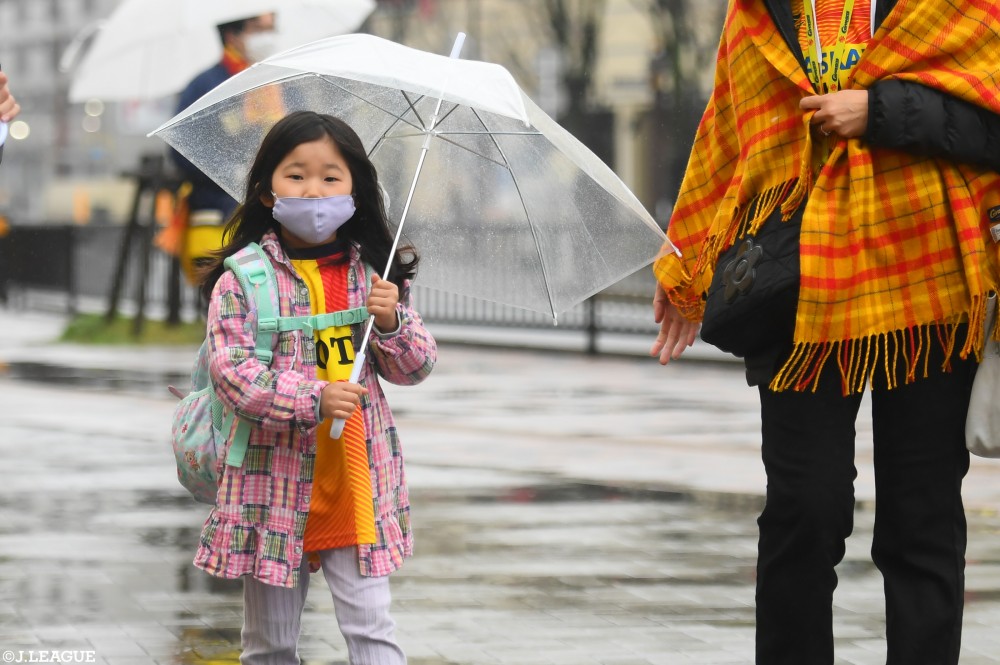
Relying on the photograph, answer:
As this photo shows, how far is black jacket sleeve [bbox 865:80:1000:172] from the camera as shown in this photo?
3.55 m

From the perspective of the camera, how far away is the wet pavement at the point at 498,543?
492 centimetres

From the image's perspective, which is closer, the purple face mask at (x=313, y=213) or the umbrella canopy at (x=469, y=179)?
the purple face mask at (x=313, y=213)

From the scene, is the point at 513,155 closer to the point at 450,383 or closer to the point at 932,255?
the point at 932,255

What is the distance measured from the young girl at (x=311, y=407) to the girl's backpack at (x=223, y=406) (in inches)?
0.8

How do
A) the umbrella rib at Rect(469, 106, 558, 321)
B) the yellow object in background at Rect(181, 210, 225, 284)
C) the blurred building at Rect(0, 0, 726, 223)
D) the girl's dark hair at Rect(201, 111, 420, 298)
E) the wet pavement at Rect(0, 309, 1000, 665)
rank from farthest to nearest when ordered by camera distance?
1. the blurred building at Rect(0, 0, 726, 223)
2. the yellow object in background at Rect(181, 210, 225, 284)
3. the wet pavement at Rect(0, 309, 1000, 665)
4. the umbrella rib at Rect(469, 106, 558, 321)
5. the girl's dark hair at Rect(201, 111, 420, 298)

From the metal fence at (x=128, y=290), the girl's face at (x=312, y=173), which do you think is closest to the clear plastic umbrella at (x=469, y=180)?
→ the girl's face at (x=312, y=173)

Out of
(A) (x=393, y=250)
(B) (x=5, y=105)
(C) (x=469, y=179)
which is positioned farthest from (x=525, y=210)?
(B) (x=5, y=105)

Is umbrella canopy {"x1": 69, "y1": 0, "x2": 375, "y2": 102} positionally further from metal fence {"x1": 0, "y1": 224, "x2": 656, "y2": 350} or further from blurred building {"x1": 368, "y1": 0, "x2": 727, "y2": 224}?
blurred building {"x1": 368, "y1": 0, "x2": 727, "y2": 224}

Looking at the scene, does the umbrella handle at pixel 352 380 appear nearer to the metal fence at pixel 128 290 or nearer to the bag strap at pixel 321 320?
the bag strap at pixel 321 320

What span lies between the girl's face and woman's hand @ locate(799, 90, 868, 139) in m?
1.00

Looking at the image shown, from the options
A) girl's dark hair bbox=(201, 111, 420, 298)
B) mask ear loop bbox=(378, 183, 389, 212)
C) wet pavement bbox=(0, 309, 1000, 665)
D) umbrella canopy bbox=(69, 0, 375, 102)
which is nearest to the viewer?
girl's dark hair bbox=(201, 111, 420, 298)

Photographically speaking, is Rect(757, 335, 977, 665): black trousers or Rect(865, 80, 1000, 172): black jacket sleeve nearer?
Rect(865, 80, 1000, 172): black jacket sleeve

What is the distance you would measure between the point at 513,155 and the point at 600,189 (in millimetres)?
217

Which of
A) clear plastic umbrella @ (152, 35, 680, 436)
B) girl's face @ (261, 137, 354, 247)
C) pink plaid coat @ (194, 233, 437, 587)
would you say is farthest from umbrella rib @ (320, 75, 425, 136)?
pink plaid coat @ (194, 233, 437, 587)
